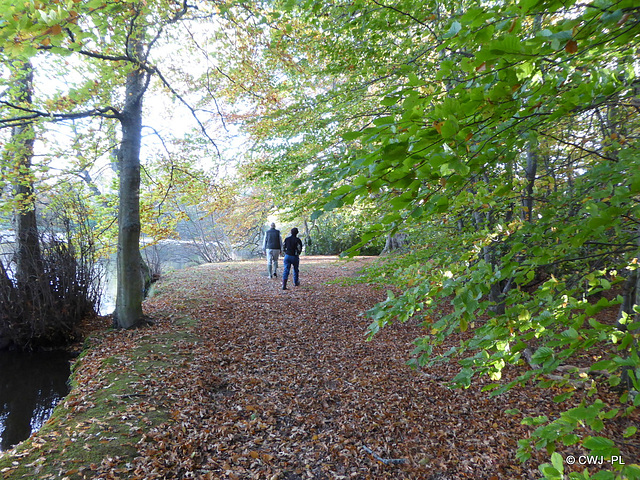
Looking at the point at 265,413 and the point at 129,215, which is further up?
the point at 129,215

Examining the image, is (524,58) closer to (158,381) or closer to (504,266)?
(504,266)

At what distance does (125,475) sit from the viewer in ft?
9.17

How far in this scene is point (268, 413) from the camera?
3979 millimetres

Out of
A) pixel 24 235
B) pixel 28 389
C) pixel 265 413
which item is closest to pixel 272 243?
pixel 24 235

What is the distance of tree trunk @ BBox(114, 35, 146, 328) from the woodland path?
1.43 ft

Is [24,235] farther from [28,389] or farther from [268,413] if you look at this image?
[268,413]

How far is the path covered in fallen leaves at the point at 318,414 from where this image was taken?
10.4 feet

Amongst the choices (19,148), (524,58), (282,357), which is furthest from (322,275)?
(524,58)

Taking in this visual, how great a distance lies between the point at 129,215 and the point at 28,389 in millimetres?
3219

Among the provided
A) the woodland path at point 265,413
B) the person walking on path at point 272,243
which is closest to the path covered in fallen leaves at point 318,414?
the woodland path at point 265,413

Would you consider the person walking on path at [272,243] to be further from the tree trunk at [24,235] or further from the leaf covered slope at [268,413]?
the tree trunk at [24,235]

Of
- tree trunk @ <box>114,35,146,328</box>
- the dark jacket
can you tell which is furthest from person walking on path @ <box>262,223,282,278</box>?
tree trunk @ <box>114,35,146,328</box>

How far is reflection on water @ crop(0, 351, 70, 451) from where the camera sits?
4.41 metres

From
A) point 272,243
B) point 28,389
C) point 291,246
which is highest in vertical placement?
point 272,243
